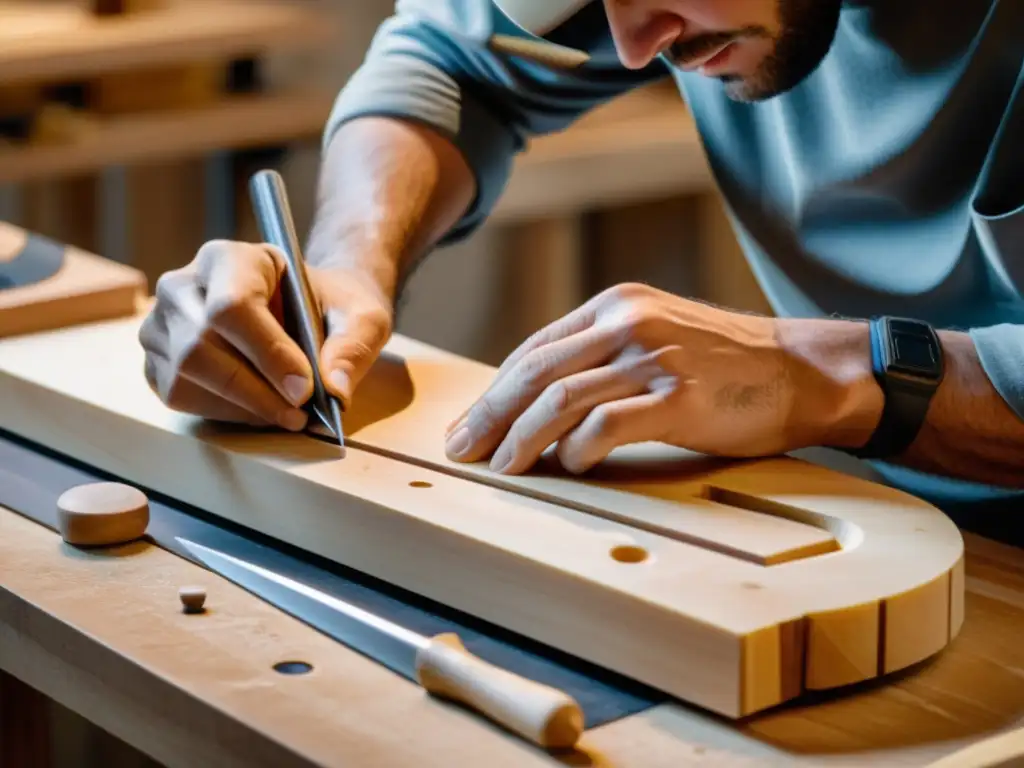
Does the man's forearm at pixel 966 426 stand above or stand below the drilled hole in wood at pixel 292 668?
above

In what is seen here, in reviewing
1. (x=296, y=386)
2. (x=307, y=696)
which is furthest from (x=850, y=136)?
(x=307, y=696)

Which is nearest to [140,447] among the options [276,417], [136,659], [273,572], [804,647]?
[276,417]

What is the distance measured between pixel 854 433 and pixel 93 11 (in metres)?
2.44

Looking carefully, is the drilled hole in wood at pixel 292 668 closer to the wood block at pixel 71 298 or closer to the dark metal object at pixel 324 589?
the dark metal object at pixel 324 589

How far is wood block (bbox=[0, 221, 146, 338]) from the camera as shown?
5.00 feet

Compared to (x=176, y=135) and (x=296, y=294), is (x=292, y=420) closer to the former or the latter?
(x=296, y=294)

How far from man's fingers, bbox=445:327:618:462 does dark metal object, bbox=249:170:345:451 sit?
12cm

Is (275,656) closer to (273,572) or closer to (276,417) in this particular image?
(273,572)

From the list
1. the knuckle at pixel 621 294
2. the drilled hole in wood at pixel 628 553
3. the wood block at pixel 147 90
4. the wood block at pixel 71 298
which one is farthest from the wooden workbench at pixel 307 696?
the wood block at pixel 147 90

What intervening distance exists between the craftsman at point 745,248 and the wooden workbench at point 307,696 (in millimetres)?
180

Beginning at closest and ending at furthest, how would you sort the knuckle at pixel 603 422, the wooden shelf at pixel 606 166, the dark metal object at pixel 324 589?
the dark metal object at pixel 324 589 < the knuckle at pixel 603 422 < the wooden shelf at pixel 606 166

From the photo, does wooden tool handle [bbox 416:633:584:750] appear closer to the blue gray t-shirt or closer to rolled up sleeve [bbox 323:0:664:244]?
the blue gray t-shirt

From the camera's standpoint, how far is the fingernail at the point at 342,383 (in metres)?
1.26

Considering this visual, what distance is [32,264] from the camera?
64.5 inches
